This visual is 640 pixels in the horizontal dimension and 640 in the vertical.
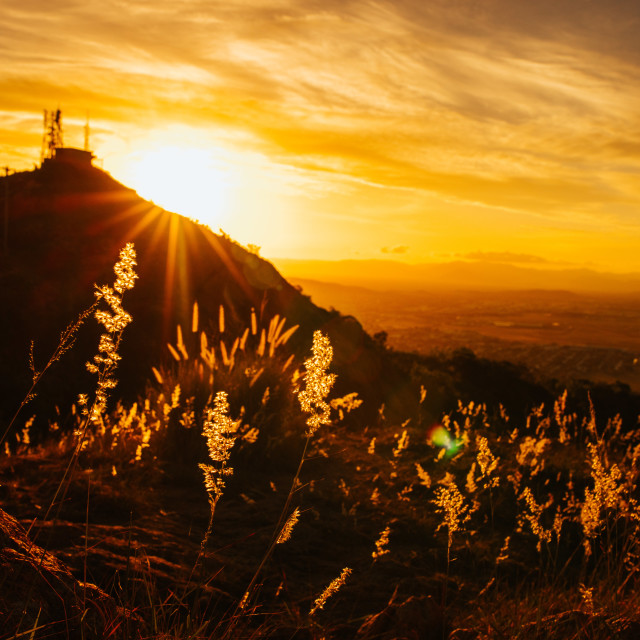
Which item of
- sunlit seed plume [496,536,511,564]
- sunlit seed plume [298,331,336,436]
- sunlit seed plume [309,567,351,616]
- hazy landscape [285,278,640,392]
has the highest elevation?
sunlit seed plume [298,331,336,436]

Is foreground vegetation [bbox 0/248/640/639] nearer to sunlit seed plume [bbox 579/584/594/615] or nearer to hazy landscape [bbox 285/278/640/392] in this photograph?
sunlit seed plume [bbox 579/584/594/615]

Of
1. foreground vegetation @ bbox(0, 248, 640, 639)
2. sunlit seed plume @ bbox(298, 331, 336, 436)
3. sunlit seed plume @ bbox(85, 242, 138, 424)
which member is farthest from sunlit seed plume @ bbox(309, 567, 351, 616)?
sunlit seed plume @ bbox(85, 242, 138, 424)

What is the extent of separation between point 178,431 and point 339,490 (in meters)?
1.59

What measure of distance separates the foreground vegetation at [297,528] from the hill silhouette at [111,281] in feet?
11.8

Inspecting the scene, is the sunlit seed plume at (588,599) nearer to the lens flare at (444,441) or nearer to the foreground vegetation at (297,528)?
the foreground vegetation at (297,528)

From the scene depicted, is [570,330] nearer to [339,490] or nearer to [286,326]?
[286,326]

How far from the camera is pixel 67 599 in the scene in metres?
1.92

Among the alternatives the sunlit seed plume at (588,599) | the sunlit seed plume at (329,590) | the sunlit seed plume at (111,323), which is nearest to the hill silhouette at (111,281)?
the sunlit seed plume at (111,323)

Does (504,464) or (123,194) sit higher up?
(123,194)

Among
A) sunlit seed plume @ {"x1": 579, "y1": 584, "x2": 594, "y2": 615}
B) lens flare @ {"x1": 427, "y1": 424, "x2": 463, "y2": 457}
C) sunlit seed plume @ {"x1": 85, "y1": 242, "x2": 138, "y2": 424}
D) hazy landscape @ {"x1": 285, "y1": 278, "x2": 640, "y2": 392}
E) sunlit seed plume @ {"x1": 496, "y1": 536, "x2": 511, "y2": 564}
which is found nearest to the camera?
sunlit seed plume @ {"x1": 85, "y1": 242, "x2": 138, "y2": 424}

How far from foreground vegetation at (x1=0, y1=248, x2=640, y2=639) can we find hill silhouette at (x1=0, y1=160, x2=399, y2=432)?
3603 mm

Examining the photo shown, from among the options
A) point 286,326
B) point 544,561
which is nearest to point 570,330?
point 286,326

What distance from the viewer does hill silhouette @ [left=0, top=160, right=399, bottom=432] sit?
969 centimetres

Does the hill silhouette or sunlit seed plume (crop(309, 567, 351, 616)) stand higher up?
the hill silhouette
